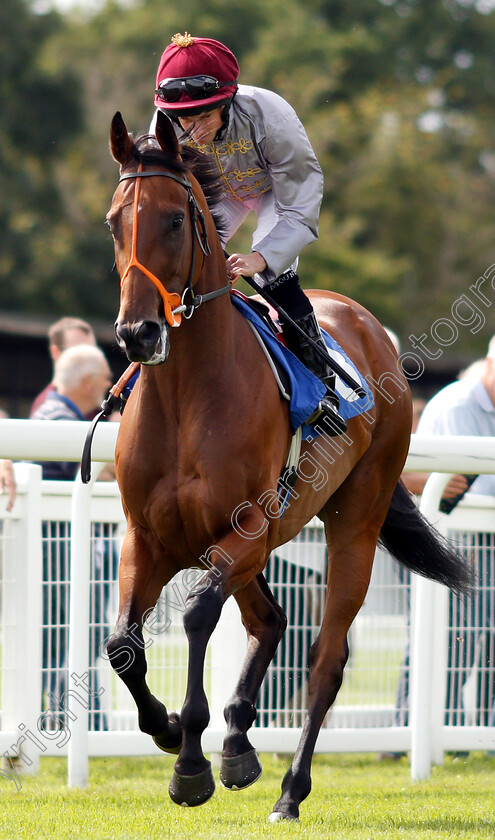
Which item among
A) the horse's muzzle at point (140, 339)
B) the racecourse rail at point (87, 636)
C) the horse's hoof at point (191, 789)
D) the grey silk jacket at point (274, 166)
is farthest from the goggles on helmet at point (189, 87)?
A: the horse's hoof at point (191, 789)

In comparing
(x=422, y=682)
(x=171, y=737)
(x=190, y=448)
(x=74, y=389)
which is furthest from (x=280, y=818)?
(x=74, y=389)

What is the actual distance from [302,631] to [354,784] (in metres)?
0.77

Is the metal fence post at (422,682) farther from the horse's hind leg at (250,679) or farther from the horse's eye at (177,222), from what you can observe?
the horse's eye at (177,222)

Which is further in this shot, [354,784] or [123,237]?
[354,784]

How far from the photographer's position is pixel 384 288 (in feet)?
86.6

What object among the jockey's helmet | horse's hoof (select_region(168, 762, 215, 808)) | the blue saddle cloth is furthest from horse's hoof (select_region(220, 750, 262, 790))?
the jockey's helmet

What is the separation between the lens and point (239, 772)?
3.86 meters

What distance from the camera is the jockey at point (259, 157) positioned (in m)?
3.99

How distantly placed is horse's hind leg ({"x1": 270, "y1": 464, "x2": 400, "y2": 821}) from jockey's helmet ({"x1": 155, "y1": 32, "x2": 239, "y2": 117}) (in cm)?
178

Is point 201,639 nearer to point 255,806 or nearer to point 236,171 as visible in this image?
point 255,806

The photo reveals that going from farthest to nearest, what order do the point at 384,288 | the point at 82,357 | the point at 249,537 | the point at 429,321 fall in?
the point at 429,321 → the point at 384,288 → the point at 82,357 → the point at 249,537

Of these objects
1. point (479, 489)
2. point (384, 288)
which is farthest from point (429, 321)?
point (479, 489)

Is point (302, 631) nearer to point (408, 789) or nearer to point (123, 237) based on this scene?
point (408, 789)

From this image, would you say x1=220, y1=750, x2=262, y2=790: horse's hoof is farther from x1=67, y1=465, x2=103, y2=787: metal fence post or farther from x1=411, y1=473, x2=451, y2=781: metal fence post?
x1=411, y1=473, x2=451, y2=781: metal fence post
